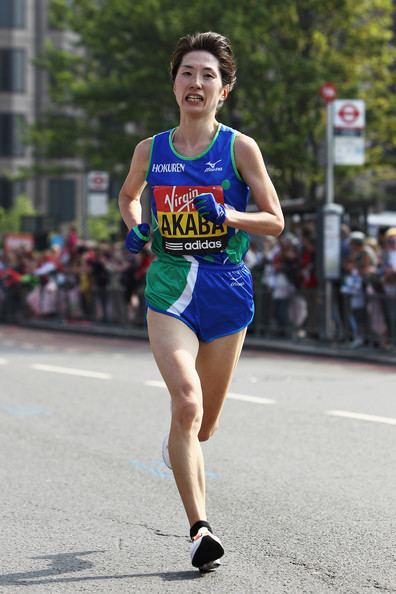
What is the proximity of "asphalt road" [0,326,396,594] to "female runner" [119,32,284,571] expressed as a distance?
585 millimetres

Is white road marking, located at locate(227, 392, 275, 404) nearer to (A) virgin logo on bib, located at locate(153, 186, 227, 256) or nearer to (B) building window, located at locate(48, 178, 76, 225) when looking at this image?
(A) virgin logo on bib, located at locate(153, 186, 227, 256)

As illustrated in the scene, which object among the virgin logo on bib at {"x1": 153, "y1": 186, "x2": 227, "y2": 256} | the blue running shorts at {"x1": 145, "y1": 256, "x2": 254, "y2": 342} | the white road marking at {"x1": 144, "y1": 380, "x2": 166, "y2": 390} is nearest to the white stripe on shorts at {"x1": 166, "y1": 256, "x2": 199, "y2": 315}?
the blue running shorts at {"x1": 145, "y1": 256, "x2": 254, "y2": 342}

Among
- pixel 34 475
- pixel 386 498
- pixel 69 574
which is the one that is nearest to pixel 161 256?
pixel 69 574

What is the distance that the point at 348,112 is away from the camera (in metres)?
20.2

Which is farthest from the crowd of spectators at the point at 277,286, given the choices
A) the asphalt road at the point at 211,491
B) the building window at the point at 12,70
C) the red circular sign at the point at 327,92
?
the building window at the point at 12,70

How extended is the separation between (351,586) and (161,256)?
1570mm

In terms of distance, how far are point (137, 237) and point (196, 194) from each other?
0.30 meters

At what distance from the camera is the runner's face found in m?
5.66

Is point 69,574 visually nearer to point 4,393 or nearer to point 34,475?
point 34,475

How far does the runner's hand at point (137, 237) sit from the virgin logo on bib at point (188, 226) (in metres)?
0.08

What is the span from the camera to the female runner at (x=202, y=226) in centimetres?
566

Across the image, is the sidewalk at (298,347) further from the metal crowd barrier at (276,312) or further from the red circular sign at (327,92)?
the red circular sign at (327,92)

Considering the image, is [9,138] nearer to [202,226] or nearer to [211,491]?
[211,491]

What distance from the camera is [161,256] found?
5789mm
